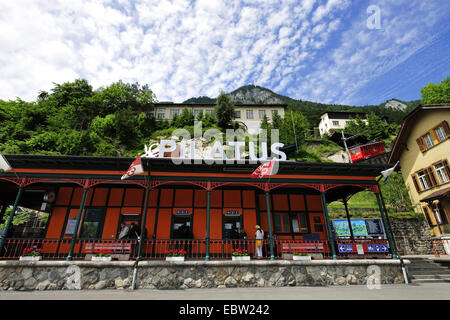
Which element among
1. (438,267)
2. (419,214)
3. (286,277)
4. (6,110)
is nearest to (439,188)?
(419,214)

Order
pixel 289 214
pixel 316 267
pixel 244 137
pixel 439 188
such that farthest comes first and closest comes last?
pixel 244 137
pixel 439 188
pixel 289 214
pixel 316 267

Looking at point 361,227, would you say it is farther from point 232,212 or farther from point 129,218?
point 129,218

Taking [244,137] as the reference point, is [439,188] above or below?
below

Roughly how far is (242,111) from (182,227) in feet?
155

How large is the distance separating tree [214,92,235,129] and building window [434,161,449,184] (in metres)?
35.7

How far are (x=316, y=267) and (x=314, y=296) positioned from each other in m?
2.75

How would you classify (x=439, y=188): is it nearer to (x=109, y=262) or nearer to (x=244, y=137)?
(x=109, y=262)

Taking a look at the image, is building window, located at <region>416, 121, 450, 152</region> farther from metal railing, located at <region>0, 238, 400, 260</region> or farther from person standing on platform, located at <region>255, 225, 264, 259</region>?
person standing on platform, located at <region>255, 225, 264, 259</region>

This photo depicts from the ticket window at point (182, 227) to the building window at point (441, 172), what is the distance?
20883mm

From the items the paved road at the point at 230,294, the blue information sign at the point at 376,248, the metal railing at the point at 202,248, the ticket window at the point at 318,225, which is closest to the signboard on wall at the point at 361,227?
the ticket window at the point at 318,225

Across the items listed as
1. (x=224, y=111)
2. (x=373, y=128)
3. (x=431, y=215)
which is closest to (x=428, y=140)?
(x=431, y=215)

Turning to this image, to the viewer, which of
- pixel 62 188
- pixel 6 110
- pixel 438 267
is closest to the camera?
pixel 438 267
